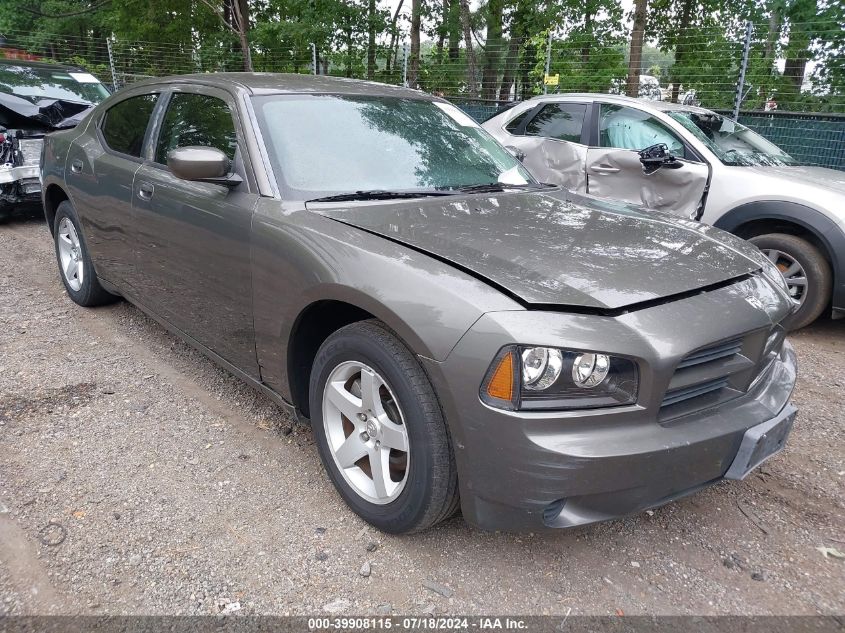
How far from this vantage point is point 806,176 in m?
5.04

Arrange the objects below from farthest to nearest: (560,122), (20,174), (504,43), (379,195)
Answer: (504,43) < (20,174) < (560,122) < (379,195)

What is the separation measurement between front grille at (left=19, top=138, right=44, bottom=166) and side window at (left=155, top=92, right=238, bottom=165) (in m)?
4.92

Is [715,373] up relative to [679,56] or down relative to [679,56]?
down

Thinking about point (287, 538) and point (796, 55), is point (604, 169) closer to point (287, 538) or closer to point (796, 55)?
point (287, 538)

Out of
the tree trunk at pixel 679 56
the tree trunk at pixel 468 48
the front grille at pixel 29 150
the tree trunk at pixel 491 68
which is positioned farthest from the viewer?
the tree trunk at pixel 468 48

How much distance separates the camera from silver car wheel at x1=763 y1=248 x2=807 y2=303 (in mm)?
4738

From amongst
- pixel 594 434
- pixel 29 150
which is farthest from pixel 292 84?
pixel 29 150

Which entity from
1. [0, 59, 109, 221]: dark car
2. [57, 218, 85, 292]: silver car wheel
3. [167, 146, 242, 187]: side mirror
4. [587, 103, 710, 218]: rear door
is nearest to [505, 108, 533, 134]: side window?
[587, 103, 710, 218]: rear door

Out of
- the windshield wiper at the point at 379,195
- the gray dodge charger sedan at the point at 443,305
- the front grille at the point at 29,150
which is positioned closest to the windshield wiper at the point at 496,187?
the gray dodge charger sedan at the point at 443,305

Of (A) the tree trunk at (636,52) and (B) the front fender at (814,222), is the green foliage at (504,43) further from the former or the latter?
(B) the front fender at (814,222)

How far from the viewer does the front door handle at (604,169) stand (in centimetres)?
594

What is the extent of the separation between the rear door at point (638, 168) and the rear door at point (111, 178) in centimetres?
370

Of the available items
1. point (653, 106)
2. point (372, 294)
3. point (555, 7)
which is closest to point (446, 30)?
point (555, 7)

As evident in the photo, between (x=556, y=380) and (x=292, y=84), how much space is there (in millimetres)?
2236
